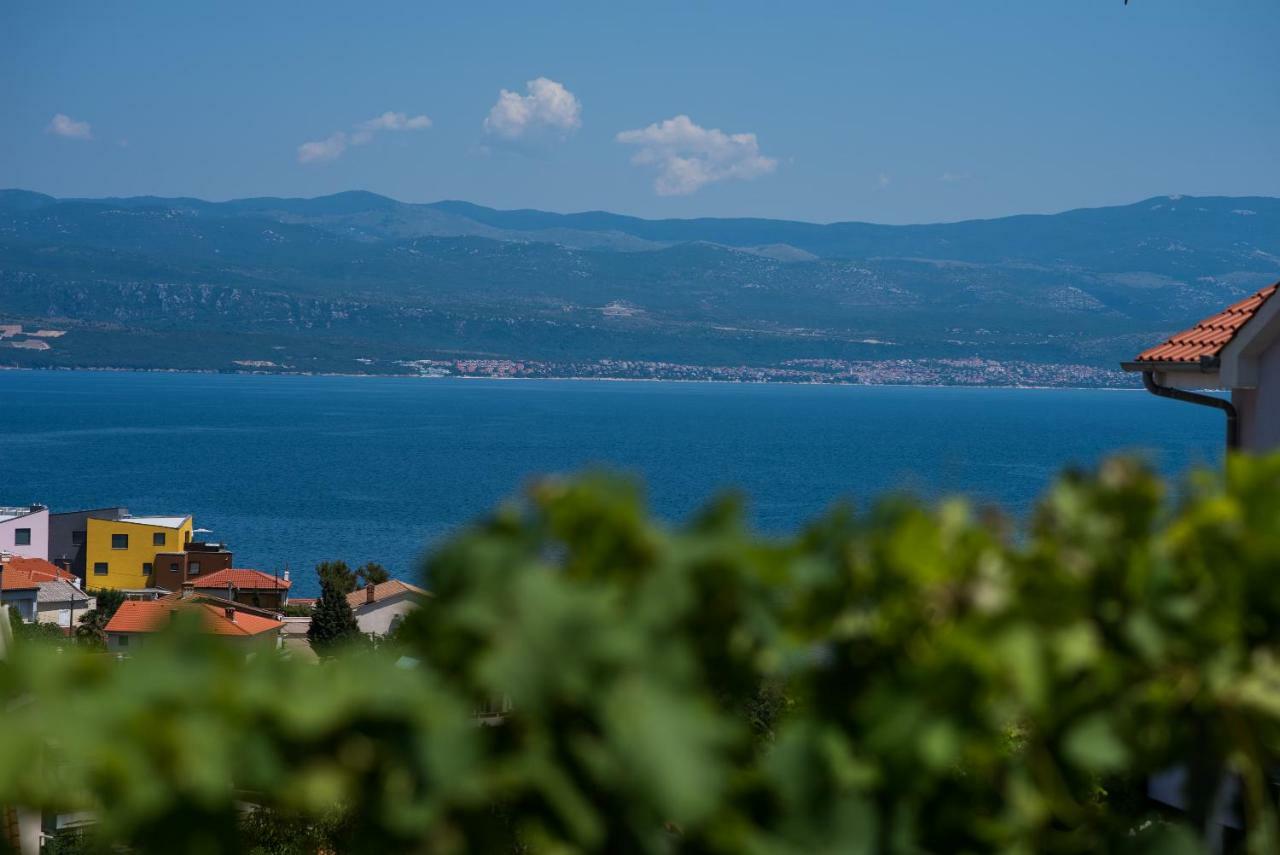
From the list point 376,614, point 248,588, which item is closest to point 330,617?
point 376,614

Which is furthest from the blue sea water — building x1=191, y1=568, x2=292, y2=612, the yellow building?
building x1=191, y1=568, x2=292, y2=612

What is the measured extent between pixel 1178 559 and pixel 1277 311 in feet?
20.7

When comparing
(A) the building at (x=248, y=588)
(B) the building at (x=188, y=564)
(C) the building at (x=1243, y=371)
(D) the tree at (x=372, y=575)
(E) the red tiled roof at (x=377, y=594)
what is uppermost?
(C) the building at (x=1243, y=371)

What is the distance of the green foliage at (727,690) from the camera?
84 cm

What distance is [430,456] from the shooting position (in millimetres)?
124375

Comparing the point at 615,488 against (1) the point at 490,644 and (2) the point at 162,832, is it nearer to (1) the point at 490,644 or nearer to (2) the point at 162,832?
(1) the point at 490,644

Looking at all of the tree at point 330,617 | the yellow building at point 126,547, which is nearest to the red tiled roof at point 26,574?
the yellow building at point 126,547

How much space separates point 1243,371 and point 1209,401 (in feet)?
2.56

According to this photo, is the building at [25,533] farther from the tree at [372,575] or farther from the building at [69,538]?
the tree at [372,575]

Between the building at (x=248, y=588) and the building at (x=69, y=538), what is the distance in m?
17.9

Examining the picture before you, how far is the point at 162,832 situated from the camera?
821mm

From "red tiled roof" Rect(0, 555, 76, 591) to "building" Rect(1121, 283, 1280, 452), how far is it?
164 ft

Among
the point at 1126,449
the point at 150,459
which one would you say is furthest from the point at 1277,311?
the point at 150,459

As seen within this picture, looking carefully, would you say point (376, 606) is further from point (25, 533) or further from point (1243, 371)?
point (1243, 371)
